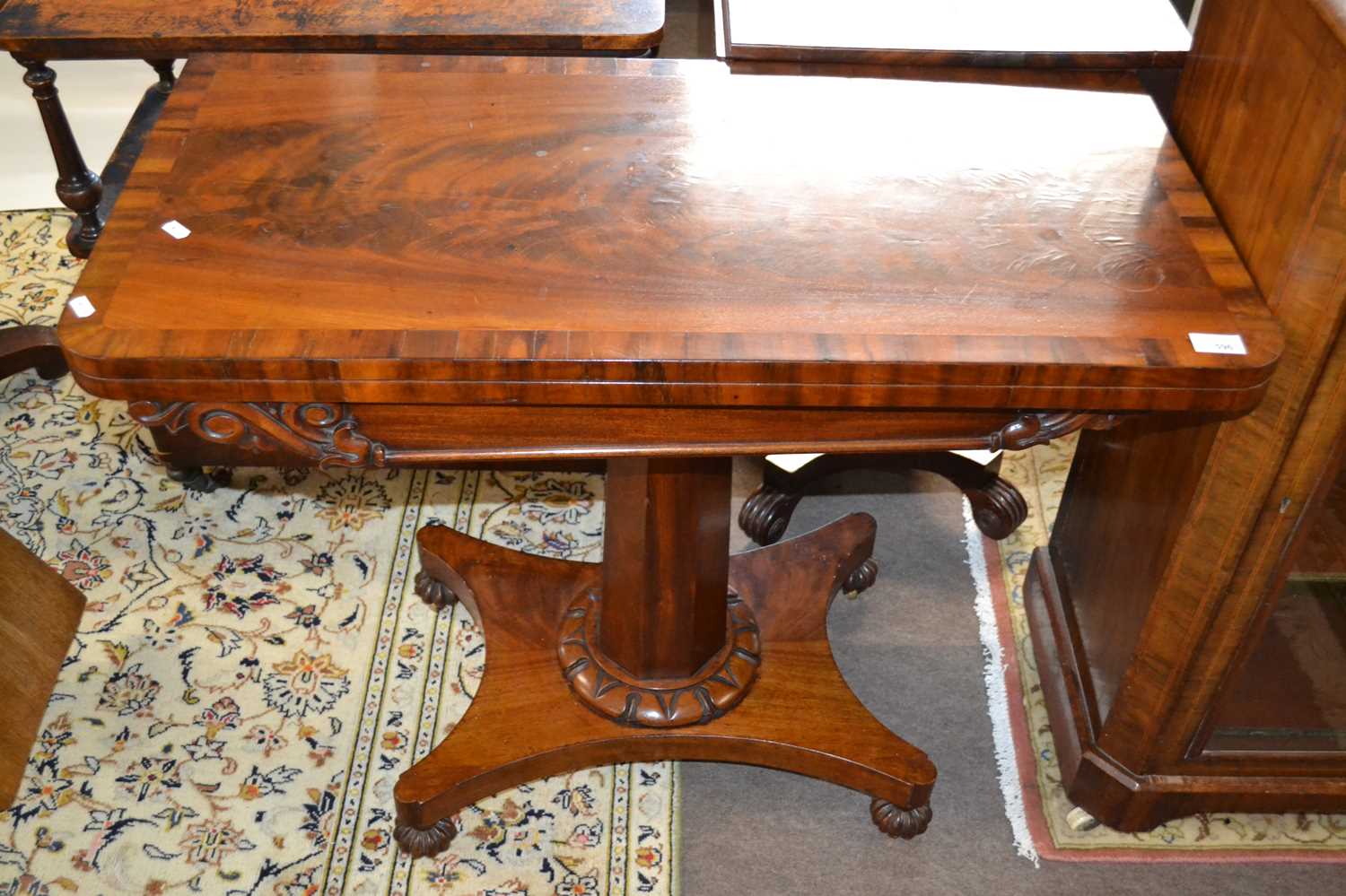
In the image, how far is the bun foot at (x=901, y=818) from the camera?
184 centimetres

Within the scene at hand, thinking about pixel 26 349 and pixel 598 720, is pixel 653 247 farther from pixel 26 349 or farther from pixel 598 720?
pixel 26 349

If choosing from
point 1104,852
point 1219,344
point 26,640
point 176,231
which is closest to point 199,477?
point 26,640

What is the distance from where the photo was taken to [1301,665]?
5.57 ft

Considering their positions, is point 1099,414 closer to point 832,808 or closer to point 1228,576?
point 1228,576

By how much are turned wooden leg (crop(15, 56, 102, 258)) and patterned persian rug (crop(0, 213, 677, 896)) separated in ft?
1.38

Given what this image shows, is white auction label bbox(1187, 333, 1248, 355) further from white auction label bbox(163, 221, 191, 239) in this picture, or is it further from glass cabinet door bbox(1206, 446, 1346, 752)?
white auction label bbox(163, 221, 191, 239)

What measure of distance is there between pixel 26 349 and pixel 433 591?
36.8 inches

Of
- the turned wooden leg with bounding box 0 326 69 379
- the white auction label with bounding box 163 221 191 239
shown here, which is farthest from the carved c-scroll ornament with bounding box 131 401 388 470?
the turned wooden leg with bounding box 0 326 69 379

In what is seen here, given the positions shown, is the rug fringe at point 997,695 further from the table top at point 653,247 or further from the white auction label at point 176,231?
the white auction label at point 176,231

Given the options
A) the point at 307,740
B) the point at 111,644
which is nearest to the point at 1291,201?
the point at 307,740

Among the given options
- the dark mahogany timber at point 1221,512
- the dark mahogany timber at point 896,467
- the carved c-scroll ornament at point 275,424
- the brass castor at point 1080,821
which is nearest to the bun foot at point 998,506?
the dark mahogany timber at point 896,467

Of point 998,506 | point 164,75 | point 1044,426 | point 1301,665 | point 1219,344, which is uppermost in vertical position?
point 1219,344

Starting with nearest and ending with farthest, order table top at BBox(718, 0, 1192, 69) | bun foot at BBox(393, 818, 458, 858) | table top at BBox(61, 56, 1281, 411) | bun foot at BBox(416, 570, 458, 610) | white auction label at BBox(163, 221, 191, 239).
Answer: table top at BBox(61, 56, 1281, 411), white auction label at BBox(163, 221, 191, 239), table top at BBox(718, 0, 1192, 69), bun foot at BBox(393, 818, 458, 858), bun foot at BBox(416, 570, 458, 610)

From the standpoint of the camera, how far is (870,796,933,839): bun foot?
184cm
